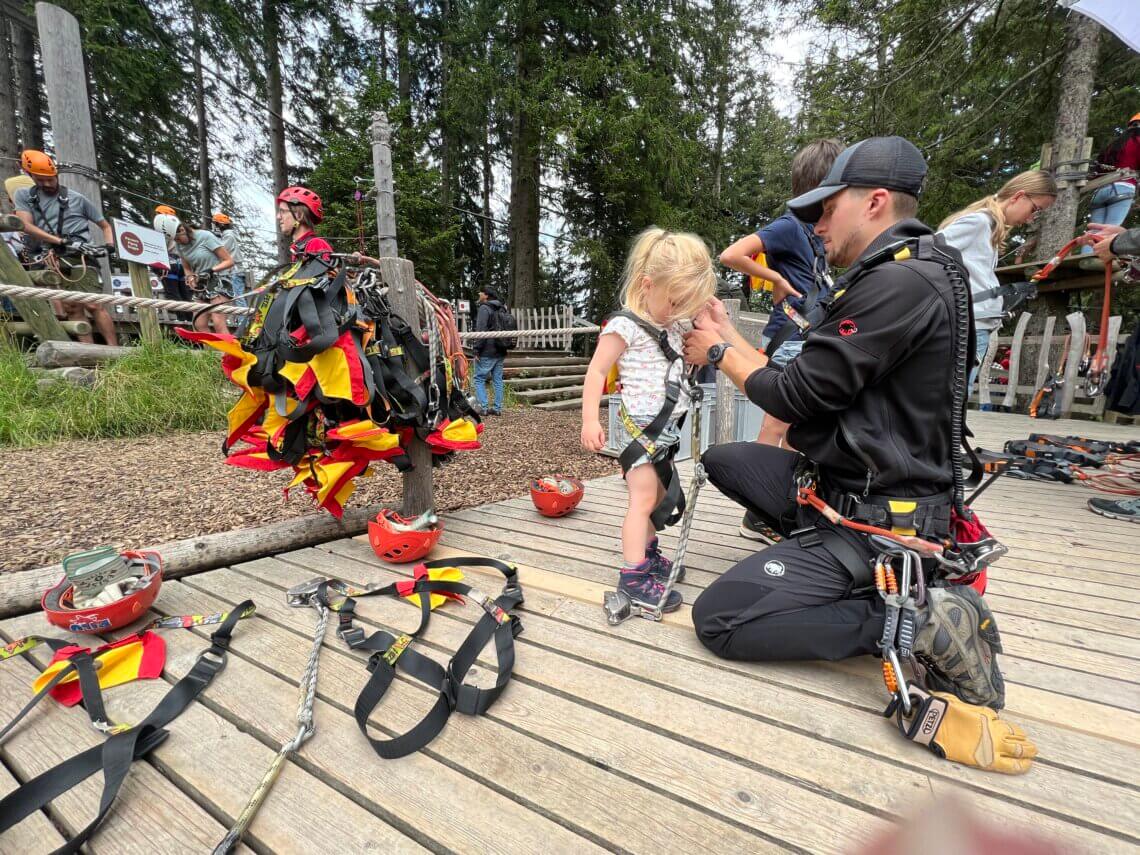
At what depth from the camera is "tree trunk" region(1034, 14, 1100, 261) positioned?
677 cm

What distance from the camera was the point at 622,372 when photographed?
2.03m

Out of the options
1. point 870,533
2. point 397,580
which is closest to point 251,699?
point 397,580

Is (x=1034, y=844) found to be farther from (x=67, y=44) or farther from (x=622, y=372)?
(x=67, y=44)

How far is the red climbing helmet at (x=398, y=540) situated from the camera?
86.5 inches

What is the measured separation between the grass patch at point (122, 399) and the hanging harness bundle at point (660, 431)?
16.4 ft

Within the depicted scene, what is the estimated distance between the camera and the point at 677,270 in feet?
6.05

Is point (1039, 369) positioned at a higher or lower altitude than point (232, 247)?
lower

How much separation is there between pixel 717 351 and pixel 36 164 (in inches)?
288

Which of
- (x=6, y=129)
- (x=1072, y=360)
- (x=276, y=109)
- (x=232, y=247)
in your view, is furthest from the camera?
(x=276, y=109)

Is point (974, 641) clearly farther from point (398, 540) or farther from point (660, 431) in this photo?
point (398, 540)

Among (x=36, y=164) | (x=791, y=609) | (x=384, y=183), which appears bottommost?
(x=791, y=609)

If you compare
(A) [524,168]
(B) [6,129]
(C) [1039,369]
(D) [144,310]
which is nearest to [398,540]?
(D) [144,310]

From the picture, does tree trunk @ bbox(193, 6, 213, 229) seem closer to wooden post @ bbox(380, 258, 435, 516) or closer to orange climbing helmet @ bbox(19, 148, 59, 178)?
orange climbing helmet @ bbox(19, 148, 59, 178)

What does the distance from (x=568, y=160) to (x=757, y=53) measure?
1087 centimetres
